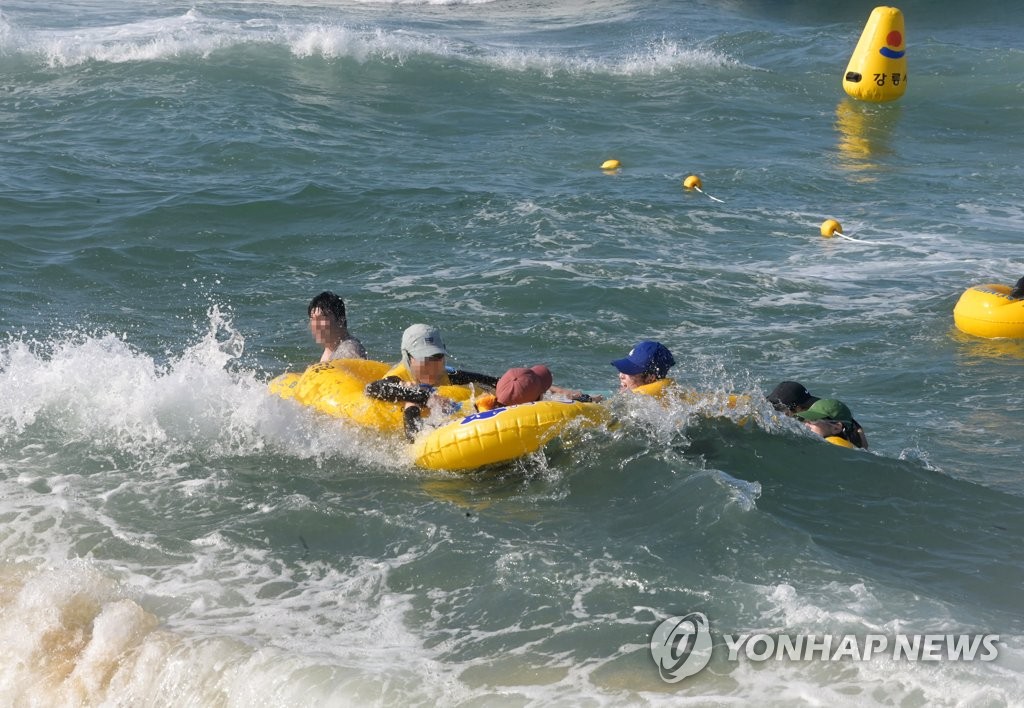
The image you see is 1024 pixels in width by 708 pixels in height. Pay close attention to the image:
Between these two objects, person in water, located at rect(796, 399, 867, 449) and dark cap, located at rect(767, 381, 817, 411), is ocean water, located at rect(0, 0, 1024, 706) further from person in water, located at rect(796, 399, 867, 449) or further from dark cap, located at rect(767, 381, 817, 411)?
dark cap, located at rect(767, 381, 817, 411)

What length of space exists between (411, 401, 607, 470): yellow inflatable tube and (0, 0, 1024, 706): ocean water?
0.50 ft

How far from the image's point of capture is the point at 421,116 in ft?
66.9

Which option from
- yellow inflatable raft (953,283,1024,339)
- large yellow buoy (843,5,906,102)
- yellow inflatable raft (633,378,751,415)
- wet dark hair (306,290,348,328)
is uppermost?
large yellow buoy (843,5,906,102)

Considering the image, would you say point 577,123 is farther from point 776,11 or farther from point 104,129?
point 776,11

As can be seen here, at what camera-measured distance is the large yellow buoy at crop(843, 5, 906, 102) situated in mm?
22203

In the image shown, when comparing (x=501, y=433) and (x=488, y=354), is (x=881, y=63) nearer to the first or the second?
(x=488, y=354)

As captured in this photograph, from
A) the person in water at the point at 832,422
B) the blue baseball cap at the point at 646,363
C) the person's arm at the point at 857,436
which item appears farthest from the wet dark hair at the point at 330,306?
the person's arm at the point at 857,436

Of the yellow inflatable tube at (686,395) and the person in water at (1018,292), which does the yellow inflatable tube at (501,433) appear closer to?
the yellow inflatable tube at (686,395)

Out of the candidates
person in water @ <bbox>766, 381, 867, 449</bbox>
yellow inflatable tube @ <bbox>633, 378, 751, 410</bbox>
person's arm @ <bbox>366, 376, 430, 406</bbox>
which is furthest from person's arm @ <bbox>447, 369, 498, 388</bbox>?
person in water @ <bbox>766, 381, 867, 449</bbox>

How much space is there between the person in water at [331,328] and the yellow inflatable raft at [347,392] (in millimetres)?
335

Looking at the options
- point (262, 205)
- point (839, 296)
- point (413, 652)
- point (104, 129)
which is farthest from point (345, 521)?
point (104, 129)

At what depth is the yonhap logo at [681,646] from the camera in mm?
5387

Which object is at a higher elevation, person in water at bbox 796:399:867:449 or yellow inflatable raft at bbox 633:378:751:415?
yellow inflatable raft at bbox 633:378:751:415

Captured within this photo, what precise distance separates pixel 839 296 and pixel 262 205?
6974mm
